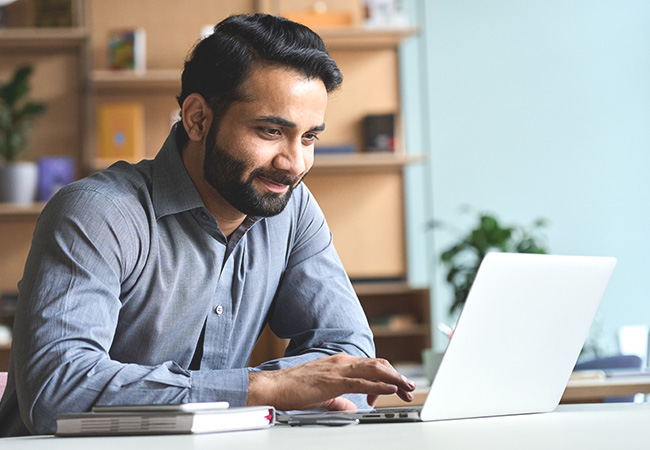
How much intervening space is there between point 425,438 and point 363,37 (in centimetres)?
359

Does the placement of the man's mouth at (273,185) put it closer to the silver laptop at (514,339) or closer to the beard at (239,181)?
the beard at (239,181)

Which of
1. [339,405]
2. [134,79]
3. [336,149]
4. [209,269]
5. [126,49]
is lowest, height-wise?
[339,405]

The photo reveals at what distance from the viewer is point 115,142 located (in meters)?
4.12

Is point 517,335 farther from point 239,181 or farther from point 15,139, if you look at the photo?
point 15,139

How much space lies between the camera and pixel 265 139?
4.85 ft

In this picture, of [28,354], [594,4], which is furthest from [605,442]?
[594,4]

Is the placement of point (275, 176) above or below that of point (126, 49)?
below

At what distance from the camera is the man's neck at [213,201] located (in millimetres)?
1556

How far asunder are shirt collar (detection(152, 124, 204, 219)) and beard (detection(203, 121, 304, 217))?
0.16ft

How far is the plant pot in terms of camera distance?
13.1 ft

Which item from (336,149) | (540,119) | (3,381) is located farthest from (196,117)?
(540,119)

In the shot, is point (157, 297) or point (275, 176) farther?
point (275, 176)

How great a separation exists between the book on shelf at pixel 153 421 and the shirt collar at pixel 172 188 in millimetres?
505

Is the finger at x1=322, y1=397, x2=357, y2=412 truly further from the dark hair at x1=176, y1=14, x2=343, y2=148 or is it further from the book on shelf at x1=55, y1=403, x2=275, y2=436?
the dark hair at x1=176, y1=14, x2=343, y2=148
